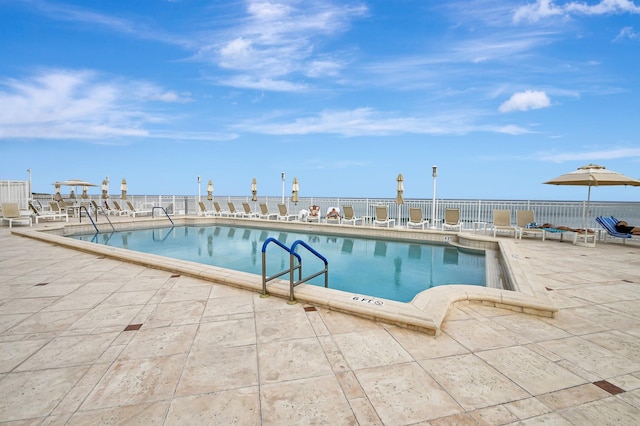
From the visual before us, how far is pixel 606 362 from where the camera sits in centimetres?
218

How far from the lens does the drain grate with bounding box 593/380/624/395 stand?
1.84 m

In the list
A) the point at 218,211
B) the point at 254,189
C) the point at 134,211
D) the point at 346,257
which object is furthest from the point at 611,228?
the point at 134,211

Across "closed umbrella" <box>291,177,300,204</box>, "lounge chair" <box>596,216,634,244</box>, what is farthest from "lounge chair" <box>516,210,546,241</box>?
"closed umbrella" <box>291,177,300,204</box>

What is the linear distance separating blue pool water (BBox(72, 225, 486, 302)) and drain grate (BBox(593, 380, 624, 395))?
9.33 feet

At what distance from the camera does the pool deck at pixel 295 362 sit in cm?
Answer: 164

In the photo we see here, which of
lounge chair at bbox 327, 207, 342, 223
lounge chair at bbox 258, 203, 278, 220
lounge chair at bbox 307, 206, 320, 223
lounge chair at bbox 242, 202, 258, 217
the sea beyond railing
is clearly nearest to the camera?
the sea beyond railing

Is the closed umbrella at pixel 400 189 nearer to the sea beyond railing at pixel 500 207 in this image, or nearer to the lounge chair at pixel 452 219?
the sea beyond railing at pixel 500 207

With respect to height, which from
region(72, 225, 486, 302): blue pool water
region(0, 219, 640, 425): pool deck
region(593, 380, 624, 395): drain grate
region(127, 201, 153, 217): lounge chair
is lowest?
region(72, 225, 486, 302): blue pool water

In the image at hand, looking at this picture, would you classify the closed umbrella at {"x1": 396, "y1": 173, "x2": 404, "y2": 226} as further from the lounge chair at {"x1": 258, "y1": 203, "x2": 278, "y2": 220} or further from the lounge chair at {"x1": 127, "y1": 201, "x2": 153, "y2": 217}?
the lounge chair at {"x1": 127, "y1": 201, "x2": 153, "y2": 217}

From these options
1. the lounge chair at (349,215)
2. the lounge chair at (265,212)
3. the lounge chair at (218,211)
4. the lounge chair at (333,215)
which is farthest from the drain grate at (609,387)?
the lounge chair at (218,211)

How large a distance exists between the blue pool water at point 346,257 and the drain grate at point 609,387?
9.33 ft

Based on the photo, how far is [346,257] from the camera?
761 cm

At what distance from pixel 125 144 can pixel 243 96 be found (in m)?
9.57

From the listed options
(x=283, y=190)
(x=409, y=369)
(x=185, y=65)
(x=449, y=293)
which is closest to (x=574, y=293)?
(x=449, y=293)
